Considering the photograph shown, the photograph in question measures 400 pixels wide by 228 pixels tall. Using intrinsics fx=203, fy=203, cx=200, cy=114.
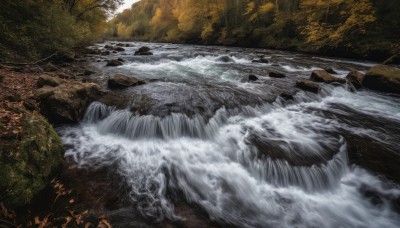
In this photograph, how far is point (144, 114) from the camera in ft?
20.1

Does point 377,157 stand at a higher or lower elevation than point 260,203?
higher

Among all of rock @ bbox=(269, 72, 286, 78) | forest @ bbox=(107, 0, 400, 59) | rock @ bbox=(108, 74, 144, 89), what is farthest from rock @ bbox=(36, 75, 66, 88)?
forest @ bbox=(107, 0, 400, 59)

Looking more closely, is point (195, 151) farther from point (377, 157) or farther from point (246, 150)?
point (377, 157)

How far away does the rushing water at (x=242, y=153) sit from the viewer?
142 inches

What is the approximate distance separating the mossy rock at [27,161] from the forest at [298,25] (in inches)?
769

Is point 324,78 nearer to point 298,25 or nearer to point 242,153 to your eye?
point 242,153

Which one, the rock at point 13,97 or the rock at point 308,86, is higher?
the rock at point 308,86

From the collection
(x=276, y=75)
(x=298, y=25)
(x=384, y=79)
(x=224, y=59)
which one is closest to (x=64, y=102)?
(x=276, y=75)

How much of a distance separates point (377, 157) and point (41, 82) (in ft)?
32.2

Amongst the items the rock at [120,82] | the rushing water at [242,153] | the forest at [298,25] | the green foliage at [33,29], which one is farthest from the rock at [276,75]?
the green foliage at [33,29]

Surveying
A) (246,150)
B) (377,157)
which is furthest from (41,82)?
(377,157)

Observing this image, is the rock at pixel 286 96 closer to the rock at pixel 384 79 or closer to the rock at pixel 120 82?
the rock at pixel 384 79

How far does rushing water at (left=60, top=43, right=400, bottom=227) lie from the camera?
3.61m

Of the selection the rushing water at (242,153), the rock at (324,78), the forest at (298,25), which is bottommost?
the rushing water at (242,153)
